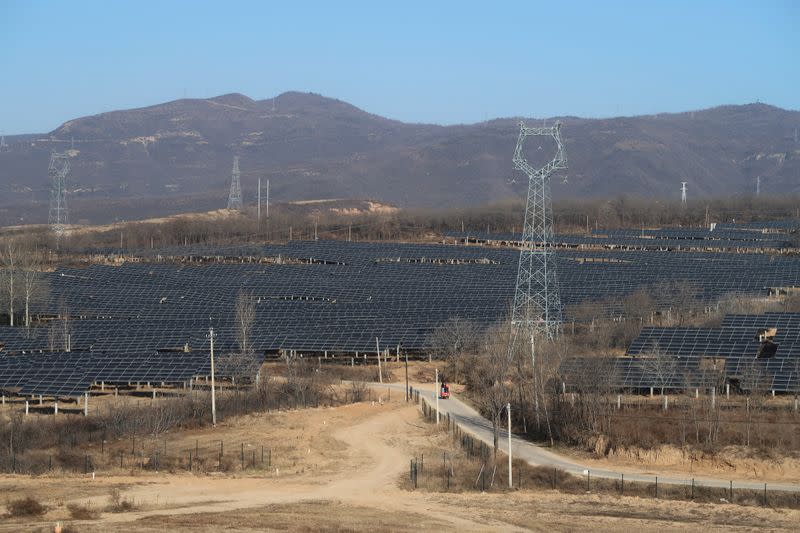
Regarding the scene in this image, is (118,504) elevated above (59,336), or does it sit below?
below

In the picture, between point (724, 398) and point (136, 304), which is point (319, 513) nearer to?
point (724, 398)

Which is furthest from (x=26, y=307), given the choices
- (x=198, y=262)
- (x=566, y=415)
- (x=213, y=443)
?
(x=566, y=415)

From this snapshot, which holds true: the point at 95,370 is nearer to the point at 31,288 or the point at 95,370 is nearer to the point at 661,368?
the point at 661,368

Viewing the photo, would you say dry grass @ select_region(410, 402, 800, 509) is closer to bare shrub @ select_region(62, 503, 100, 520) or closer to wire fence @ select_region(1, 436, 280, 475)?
wire fence @ select_region(1, 436, 280, 475)

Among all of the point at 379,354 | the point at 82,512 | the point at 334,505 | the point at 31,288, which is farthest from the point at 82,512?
the point at 31,288

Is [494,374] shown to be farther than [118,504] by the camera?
Yes

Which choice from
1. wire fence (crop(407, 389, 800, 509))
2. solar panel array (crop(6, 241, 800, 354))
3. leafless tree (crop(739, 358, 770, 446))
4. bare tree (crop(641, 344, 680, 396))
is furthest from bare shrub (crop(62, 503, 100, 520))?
solar panel array (crop(6, 241, 800, 354))

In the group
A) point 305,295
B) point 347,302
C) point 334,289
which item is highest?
point 334,289
